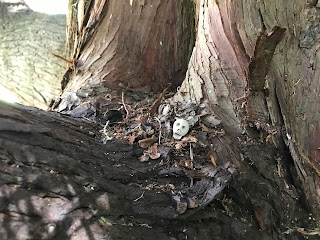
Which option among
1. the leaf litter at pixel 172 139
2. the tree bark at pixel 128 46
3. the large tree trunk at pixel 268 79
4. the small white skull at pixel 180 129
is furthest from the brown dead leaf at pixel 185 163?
the tree bark at pixel 128 46

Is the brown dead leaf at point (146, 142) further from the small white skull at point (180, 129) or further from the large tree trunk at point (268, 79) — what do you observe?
the large tree trunk at point (268, 79)

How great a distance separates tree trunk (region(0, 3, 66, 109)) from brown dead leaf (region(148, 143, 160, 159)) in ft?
6.33

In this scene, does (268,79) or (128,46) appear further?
(128,46)

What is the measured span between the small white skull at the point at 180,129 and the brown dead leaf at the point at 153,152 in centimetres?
9

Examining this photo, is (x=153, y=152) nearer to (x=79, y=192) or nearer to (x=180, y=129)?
(x=180, y=129)

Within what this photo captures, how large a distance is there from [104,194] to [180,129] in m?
0.46

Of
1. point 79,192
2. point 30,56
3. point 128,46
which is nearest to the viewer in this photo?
point 79,192

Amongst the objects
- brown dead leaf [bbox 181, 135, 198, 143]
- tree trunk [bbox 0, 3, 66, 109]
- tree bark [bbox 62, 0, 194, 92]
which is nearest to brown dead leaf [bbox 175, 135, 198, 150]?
brown dead leaf [bbox 181, 135, 198, 143]

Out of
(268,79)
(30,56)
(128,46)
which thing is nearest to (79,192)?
(268,79)

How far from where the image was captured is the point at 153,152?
1.18 metres

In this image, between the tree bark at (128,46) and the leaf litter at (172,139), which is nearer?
the leaf litter at (172,139)

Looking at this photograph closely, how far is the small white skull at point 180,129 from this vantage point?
1.25 metres

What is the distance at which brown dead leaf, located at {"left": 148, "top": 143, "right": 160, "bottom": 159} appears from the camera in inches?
45.6

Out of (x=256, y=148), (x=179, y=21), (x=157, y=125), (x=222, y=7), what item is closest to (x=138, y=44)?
(x=179, y=21)
